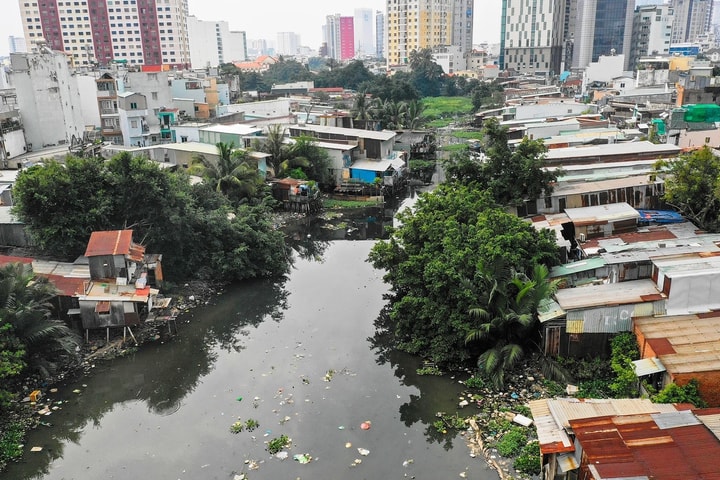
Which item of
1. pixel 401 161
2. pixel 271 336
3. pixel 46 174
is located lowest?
pixel 271 336

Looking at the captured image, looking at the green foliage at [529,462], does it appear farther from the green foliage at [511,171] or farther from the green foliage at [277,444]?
the green foliage at [511,171]

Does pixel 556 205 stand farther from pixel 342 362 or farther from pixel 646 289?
pixel 342 362

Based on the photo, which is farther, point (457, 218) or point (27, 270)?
point (457, 218)

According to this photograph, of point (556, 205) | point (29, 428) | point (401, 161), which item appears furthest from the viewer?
point (401, 161)

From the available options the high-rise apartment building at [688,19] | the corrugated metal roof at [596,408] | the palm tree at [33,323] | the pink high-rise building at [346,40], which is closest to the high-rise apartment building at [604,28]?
the high-rise apartment building at [688,19]

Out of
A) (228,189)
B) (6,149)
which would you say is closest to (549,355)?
(228,189)

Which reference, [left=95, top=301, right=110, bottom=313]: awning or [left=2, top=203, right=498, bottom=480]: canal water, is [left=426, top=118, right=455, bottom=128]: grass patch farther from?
[left=95, top=301, right=110, bottom=313]: awning

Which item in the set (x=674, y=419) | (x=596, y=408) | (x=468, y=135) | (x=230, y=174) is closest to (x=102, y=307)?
(x=596, y=408)
